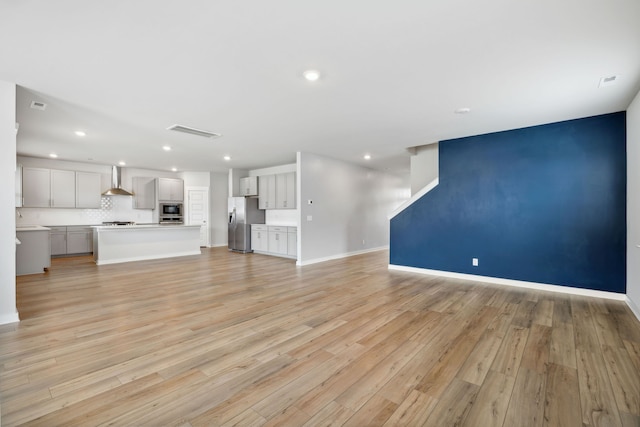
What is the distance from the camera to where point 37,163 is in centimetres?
759

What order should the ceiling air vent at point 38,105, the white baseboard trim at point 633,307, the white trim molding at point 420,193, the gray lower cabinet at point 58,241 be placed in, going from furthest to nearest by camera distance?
the gray lower cabinet at point 58,241 → the white trim molding at point 420,193 → the ceiling air vent at point 38,105 → the white baseboard trim at point 633,307

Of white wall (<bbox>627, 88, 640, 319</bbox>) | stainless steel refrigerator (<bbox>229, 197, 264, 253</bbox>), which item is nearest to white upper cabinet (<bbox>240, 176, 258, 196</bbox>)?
stainless steel refrigerator (<bbox>229, 197, 264, 253</bbox>)

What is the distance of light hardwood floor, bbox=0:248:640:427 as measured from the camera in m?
1.77

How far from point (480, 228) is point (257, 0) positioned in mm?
4995

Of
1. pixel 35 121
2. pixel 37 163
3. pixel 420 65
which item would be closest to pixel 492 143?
pixel 420 65

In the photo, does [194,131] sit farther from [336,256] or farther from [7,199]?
[336,256]

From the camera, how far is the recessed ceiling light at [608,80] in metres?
3.02

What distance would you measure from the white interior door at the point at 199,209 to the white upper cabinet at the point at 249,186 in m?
1.72

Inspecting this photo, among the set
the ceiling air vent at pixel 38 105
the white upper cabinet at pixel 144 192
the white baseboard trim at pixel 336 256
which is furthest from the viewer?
the white upper cabinet at pixel 144 192

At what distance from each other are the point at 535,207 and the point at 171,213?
993 cm

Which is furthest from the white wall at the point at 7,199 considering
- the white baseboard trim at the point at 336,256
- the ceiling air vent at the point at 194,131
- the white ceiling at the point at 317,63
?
the white baseboard trim at the point at 336,256

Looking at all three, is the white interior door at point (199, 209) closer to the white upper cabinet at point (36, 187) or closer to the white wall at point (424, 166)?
A: the white upper cabinet at point (36, 187)

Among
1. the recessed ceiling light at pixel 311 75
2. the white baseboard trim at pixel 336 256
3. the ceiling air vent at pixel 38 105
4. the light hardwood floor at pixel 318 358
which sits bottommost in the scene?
the light hardwood floor at pixel 318 358

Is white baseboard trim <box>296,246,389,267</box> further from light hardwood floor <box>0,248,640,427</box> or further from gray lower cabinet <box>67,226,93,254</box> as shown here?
gray lower cabinet <box>67,226,93,254</box>
